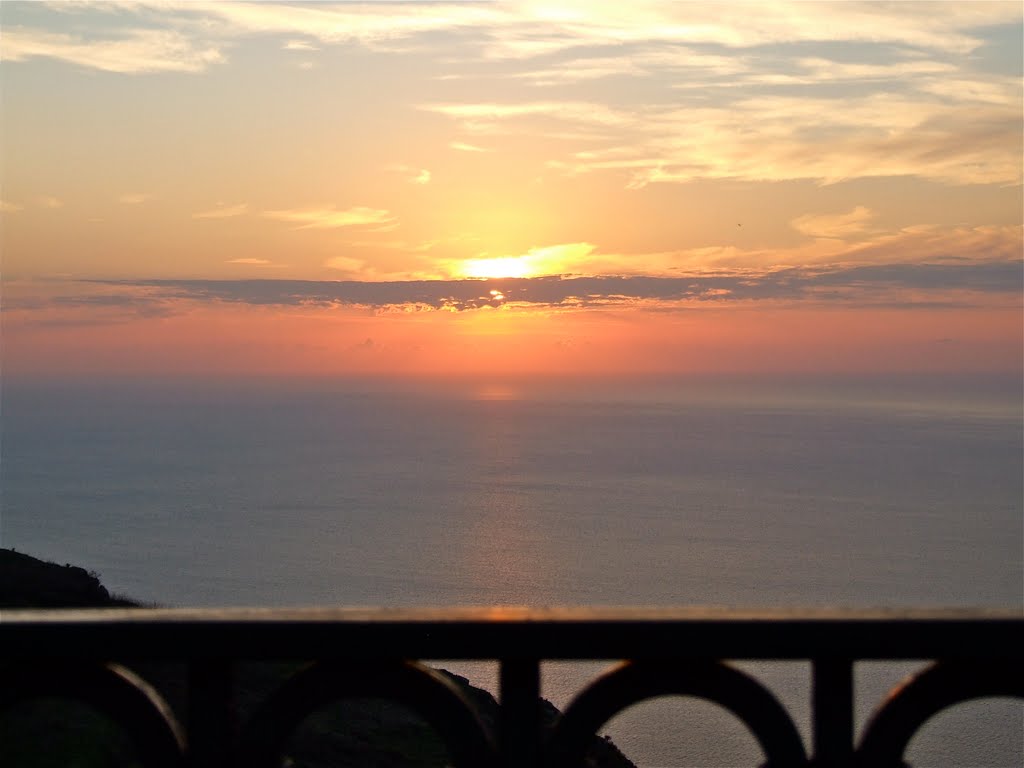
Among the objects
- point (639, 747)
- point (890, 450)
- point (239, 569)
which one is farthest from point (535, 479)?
point (639, 747)

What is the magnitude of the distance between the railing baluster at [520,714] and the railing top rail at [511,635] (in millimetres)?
69

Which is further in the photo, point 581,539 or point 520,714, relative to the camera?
point 581,539

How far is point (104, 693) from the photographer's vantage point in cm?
265

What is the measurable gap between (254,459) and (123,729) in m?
176

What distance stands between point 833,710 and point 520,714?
0.81 meters

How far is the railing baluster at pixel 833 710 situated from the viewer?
2.67 metres

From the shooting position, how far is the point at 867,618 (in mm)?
2617

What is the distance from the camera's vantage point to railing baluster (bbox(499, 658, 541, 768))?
2.66 meters

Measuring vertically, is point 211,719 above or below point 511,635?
below

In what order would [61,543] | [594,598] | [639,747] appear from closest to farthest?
[639,747] → [594,598] → [61,543]

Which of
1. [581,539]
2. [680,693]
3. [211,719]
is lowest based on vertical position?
[211,719]

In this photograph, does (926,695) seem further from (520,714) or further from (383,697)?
(383,697)

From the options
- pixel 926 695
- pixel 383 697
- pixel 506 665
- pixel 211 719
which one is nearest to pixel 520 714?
pixel 506 665

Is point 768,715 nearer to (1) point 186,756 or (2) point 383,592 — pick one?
(1) point 186,756
